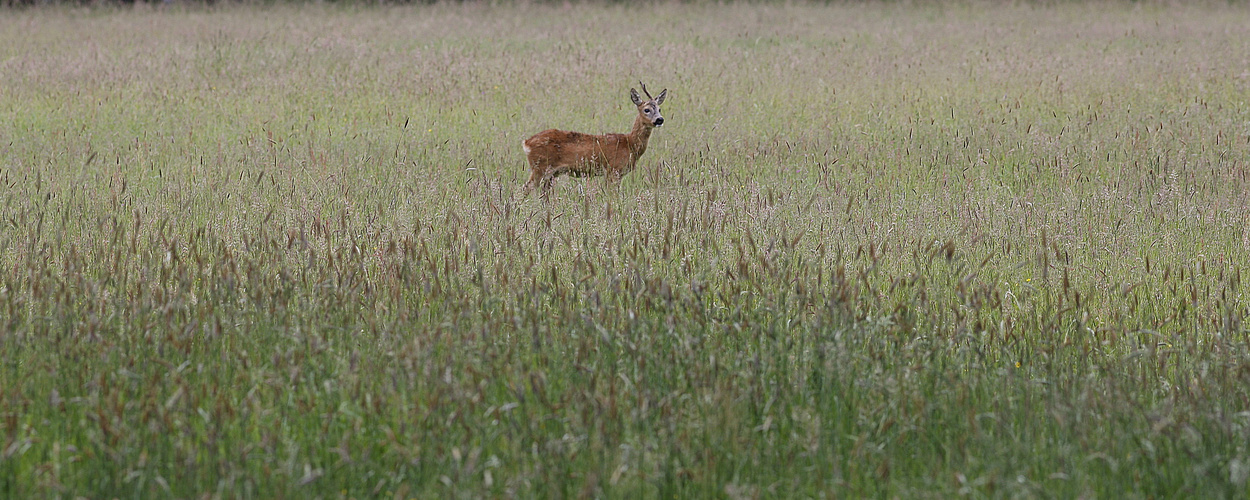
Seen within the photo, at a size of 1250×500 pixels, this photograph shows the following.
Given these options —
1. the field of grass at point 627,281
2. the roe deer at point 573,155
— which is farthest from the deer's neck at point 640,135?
the field of grass at point 627,281

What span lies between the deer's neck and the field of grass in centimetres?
41

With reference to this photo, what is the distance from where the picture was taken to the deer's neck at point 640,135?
29.6 ft

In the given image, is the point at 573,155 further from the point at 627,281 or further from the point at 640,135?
the point at 627,281

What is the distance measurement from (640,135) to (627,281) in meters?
4.70

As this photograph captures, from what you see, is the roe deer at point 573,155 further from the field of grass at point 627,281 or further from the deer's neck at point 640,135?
the field of grass at point 627,281

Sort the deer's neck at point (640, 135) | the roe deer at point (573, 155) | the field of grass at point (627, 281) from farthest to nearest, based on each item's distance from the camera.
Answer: the deer's neck at point (640, 135)
the roe deer at point (573, 155)
the field of grass at point (627, 281)

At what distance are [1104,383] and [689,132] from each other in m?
7.32

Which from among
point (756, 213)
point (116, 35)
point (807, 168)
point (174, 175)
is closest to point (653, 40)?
point (116, 35)

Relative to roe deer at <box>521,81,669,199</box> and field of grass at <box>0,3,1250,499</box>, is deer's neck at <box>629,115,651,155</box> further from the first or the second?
field of grass at <box>0,3,1250,499</box>

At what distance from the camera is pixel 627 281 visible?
4469 millimetres

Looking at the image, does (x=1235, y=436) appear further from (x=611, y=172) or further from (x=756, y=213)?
(x=611, y=172)

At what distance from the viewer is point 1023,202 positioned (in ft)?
24.3

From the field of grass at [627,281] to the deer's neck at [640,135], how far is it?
0.41 meters

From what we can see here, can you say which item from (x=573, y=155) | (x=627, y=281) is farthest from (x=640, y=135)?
(x=627, y=281)
